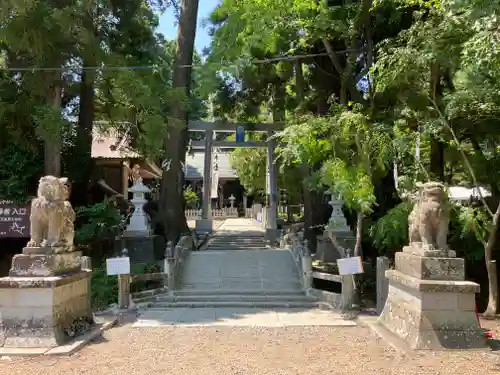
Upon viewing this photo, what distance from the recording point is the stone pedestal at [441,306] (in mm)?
6801

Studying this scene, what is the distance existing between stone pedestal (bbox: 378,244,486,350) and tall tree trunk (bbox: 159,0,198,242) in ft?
34.9

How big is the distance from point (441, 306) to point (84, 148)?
1270 centimetres

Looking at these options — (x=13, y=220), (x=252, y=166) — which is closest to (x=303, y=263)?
(x=13, y=220)

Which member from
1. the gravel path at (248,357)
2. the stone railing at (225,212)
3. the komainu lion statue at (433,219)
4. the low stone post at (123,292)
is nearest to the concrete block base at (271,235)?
the low stone post at (123,292)

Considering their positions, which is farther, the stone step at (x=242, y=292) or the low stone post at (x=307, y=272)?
the low stone post at (x=307, y=272)

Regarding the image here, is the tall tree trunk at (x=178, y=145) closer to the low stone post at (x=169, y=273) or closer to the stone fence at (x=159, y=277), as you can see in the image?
the stone fence at (x=159, y=277)

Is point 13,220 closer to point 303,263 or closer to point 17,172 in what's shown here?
point 17,172

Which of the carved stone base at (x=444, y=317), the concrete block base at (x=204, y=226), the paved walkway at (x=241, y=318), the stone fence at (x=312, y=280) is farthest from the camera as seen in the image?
the concrete block base at (x=204, y=226)

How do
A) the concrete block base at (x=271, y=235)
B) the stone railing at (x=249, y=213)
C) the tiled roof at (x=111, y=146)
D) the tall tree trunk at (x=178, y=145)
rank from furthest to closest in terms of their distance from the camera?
the stone railing at (x=249, y=213)
the concrete block base at (x=271, y=235)
the tall tree trunk at (x=178, y=145)
the tiled roof at (x=111, y=146)

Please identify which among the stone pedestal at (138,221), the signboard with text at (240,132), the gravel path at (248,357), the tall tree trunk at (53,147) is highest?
the signboard with text at (240,132)

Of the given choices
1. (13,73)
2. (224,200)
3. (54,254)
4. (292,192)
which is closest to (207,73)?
(13,73)

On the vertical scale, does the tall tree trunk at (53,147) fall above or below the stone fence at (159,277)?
above

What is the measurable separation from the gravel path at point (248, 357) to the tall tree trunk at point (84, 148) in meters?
8.82

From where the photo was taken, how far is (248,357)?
6.62 meters
